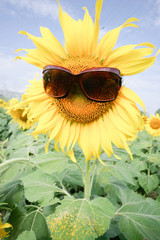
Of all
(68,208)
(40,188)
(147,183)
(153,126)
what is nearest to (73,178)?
(40,188)

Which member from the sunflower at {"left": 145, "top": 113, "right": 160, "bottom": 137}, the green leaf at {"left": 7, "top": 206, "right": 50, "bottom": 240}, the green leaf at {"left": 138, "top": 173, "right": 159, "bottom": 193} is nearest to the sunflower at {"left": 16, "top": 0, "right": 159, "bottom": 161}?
the green leaf at {"left": 7, "top": 206, "right": 50, "bottom": 240}

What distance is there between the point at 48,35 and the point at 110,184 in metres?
1.84

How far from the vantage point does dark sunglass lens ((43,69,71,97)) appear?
3.69 ft

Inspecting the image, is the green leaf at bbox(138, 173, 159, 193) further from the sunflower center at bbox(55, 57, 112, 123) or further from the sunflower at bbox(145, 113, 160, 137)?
the sunflower center at bbox(55, 57, 112, 123)

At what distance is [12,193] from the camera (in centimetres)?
161

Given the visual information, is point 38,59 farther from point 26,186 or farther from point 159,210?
point 159,210

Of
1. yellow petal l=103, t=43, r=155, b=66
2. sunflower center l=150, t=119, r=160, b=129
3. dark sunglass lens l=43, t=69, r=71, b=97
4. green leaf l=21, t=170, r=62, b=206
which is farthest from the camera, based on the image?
sunflower center l=150, t=119, r=160, b=129

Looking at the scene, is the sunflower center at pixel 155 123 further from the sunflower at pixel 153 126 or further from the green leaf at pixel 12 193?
the green leaf at pixel 12 193

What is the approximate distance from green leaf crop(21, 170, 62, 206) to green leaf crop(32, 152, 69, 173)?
28cm

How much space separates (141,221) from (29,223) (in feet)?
3.30

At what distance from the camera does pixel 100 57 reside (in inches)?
43.4

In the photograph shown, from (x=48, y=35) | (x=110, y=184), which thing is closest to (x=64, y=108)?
(x=48, y=35)

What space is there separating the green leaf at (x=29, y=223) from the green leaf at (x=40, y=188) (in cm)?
29

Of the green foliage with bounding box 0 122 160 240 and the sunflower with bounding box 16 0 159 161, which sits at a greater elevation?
the sunflower with bounding box 16 0 159 161
